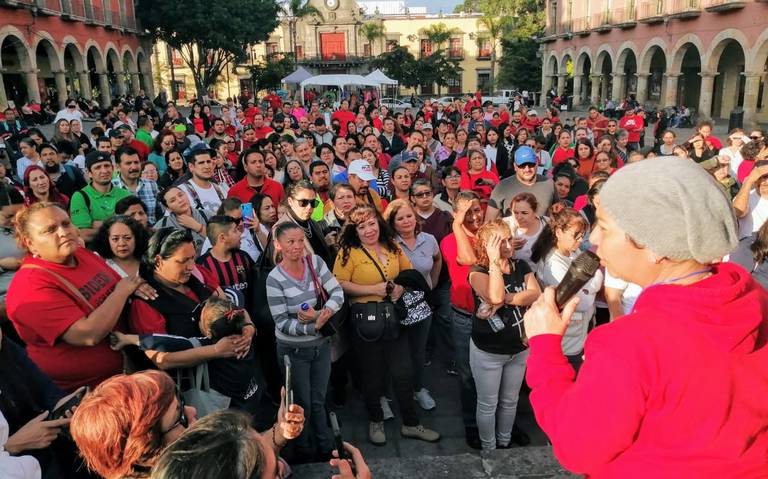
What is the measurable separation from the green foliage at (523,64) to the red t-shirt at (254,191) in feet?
138

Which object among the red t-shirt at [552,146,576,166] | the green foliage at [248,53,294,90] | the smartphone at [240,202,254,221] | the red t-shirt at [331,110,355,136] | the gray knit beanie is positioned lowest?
the smartphone at [240,202,254,221]

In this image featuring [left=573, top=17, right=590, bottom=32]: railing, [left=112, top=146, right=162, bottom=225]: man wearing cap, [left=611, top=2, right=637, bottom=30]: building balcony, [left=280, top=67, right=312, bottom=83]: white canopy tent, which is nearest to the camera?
[left=112, top=146, right=162, bottom=225]: man wearing cap

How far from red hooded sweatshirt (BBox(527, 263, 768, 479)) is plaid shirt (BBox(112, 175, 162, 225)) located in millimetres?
4862

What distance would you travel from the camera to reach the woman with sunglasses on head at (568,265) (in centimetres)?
347

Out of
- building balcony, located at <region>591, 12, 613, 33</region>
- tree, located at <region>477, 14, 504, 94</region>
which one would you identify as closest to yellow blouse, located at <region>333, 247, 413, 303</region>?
building balcony, located at <region>591, 12, 613, 33</region>

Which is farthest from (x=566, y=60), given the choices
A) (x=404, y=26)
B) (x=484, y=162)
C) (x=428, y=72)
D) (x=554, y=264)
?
(x=554, y=264)

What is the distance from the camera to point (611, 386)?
4.08ft

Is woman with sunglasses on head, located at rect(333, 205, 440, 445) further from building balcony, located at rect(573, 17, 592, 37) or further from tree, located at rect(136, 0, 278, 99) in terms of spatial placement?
building balcony, located at rect(573, 17, 592, 37)

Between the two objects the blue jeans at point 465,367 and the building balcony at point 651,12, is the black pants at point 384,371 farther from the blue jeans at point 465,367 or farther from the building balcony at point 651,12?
the building balcony at point 651,12

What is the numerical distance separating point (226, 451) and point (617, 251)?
3.77ft

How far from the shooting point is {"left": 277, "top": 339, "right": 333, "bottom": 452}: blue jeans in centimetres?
351

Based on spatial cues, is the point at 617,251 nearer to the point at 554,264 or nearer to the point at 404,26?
the point at 554,264

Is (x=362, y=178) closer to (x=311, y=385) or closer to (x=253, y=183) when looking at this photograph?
(x=253, y=183)

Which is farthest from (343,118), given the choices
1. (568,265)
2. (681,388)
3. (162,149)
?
(681,388)
